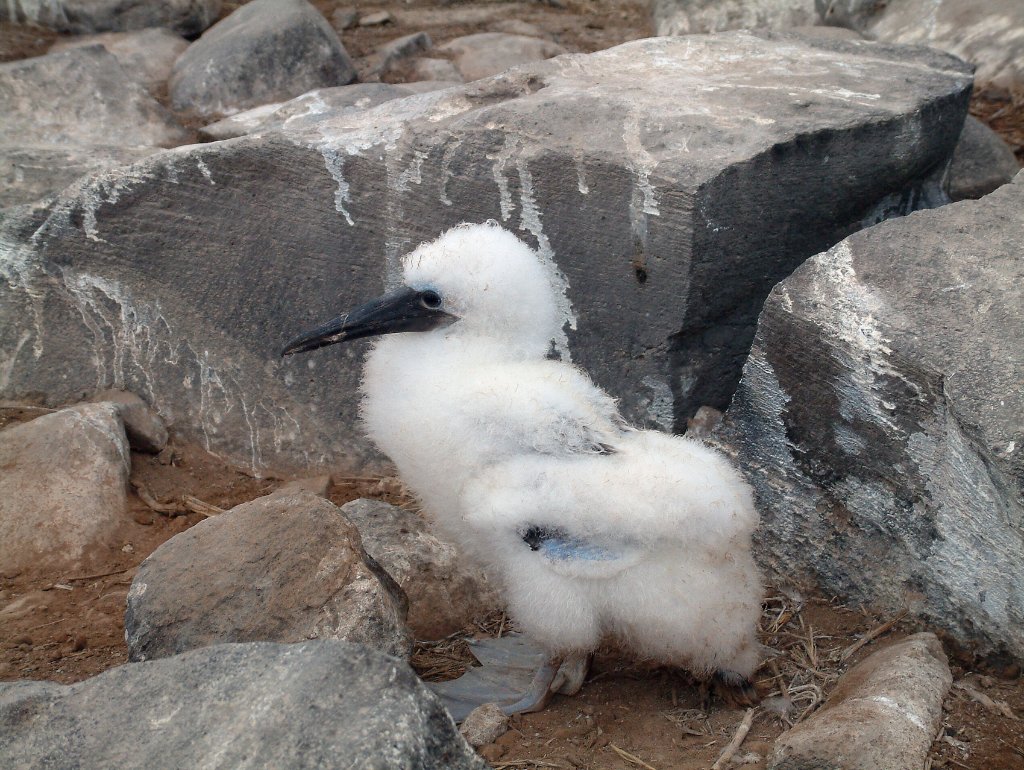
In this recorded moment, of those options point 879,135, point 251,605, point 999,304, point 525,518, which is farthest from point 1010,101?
point 251,605

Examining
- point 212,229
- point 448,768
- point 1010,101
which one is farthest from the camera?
point 1010,101

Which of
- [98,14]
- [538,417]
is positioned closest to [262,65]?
[98,14]

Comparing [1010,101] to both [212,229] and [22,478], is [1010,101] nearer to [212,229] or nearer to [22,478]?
[212,229]

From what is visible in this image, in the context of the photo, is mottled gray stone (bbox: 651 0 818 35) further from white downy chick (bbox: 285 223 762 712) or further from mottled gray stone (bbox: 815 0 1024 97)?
white downy chick (bbox: 285 223 762 712)

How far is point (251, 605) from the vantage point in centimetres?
293

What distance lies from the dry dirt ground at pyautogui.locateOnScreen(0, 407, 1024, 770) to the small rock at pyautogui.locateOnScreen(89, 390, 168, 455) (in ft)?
1.15

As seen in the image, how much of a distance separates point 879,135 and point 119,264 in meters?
3.16

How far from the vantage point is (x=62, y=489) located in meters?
3.98

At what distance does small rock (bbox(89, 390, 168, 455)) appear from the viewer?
444 cm

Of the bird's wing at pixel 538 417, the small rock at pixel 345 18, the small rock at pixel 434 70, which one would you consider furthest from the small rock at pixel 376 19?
the bird's wing at pixel 538 417

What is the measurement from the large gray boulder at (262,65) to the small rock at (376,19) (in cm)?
184

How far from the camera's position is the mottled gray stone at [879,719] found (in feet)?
7.85

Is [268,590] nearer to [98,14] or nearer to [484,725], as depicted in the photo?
[484,725]

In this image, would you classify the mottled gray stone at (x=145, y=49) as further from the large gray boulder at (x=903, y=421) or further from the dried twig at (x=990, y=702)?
the dried twig at (x=990, y=702)
